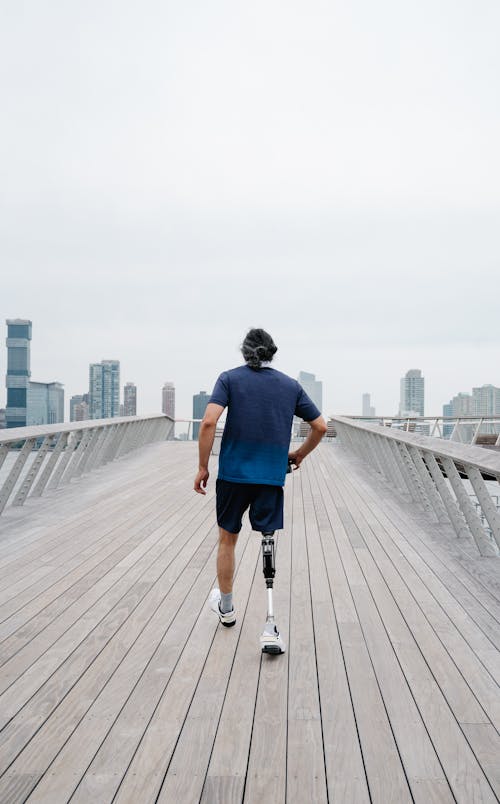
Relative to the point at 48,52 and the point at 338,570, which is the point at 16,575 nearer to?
the point at 338,570

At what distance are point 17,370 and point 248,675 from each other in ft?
345

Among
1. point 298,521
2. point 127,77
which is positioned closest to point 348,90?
point 127,77

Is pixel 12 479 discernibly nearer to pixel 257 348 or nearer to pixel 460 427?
pixel 257 348

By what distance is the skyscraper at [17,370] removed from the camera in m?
95.4

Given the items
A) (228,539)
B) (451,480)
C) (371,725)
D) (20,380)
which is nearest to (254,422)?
(228,539)

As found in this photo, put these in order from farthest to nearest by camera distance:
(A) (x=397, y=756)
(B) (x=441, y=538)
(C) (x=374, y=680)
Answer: (B) (x=441, y=538) → (C) (x=374, y=680) → (A) (x=397, y=756)

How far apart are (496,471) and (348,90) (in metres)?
13.9

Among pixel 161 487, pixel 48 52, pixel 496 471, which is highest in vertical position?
pixel 48 52

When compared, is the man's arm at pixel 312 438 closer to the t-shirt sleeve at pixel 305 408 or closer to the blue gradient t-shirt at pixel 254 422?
the t-shirt sleeve at pixel 305 408

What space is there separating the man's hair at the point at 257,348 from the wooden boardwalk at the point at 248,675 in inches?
55.2

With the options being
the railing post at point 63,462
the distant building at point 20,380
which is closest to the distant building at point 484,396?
the distant building at point 20,380

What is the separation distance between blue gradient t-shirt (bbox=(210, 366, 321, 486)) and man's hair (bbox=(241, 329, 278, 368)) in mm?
44

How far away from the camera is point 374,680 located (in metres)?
2.93

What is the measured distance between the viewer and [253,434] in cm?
321
